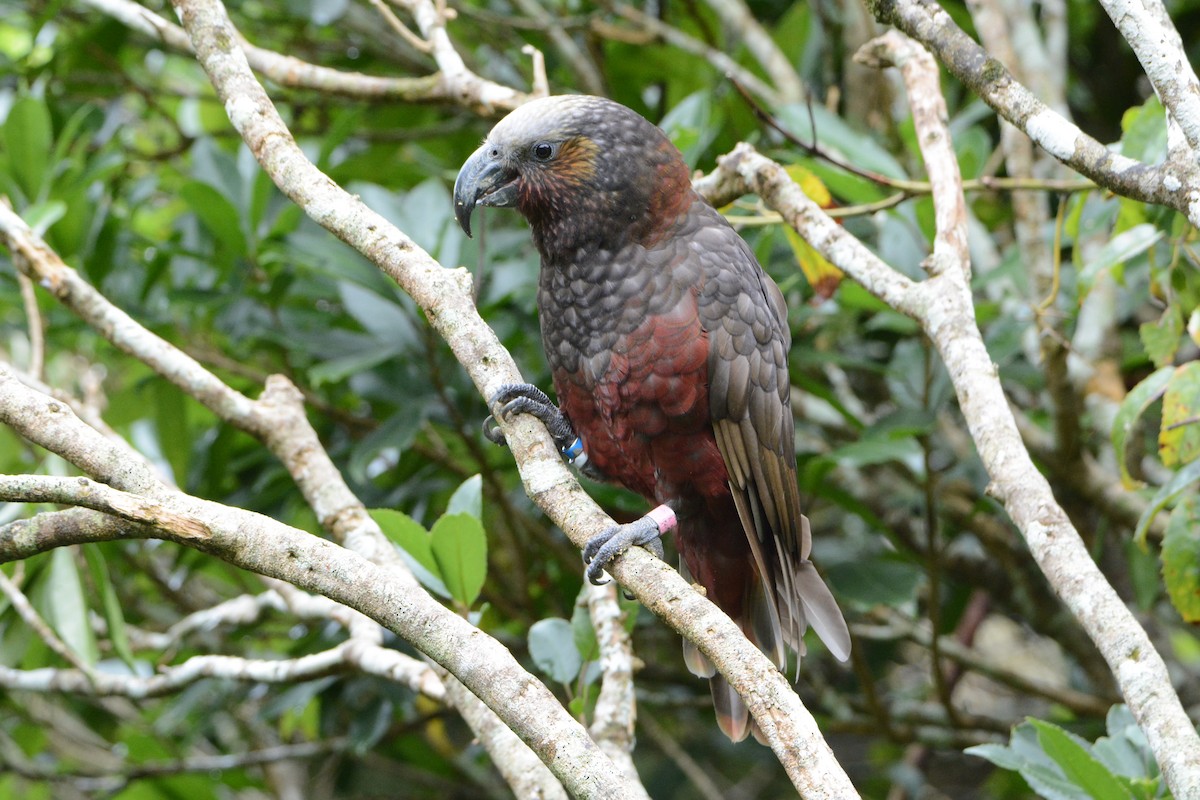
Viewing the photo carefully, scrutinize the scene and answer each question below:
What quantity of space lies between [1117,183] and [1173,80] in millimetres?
215

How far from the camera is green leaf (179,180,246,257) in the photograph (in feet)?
10.9

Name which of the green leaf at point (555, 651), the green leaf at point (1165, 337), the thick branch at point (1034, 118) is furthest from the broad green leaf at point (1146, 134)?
the green leaf at point (555, 651)

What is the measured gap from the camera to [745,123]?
4066 millimetres

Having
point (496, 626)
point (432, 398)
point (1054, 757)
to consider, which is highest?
point (432, 398)

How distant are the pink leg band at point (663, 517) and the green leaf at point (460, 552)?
1.34ft

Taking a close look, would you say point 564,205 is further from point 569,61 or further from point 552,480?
point 569,61

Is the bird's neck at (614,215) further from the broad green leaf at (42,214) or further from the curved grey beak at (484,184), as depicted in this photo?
the broad green leaf at (42,214)

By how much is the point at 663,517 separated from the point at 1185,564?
1.12 metres

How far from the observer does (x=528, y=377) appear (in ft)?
11.9

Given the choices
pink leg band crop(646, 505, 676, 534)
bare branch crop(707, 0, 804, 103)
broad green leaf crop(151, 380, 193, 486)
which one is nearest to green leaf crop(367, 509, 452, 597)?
pink leg band crop(646, 505, 676, 534)

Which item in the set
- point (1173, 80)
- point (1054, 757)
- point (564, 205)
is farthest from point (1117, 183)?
point (564, 205)

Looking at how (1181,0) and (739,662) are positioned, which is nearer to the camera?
(739,662)

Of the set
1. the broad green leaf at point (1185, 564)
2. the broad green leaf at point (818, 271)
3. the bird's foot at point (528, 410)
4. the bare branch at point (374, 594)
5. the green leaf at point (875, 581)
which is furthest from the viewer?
the green leaf at point (875, 581)

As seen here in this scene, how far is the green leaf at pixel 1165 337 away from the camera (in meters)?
2.61
